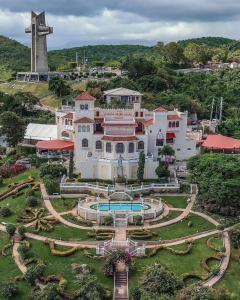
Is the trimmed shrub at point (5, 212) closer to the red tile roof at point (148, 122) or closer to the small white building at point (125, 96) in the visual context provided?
the red tile roof at point (148, 122)

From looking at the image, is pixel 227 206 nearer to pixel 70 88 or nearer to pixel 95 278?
pixel 95 278

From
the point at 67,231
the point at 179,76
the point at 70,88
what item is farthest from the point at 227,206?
the point at 179,76

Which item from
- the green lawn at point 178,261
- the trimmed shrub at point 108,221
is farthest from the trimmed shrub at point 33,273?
the trimmed shrub at point 108,221

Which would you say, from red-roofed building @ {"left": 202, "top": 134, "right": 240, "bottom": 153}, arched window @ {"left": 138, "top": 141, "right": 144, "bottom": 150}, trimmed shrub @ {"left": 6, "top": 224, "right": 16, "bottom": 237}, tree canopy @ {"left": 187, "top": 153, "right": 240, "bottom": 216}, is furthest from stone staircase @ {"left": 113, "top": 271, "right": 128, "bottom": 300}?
red-roofed building @ {"left": 202, "top": 134, "right": 240, "bottom": 153}

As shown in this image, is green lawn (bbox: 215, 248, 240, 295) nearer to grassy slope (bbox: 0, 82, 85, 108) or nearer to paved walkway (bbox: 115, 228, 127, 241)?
paved walkway (bbox: 115, 228, 127, 241)

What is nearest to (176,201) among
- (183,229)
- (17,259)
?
(183,229)
